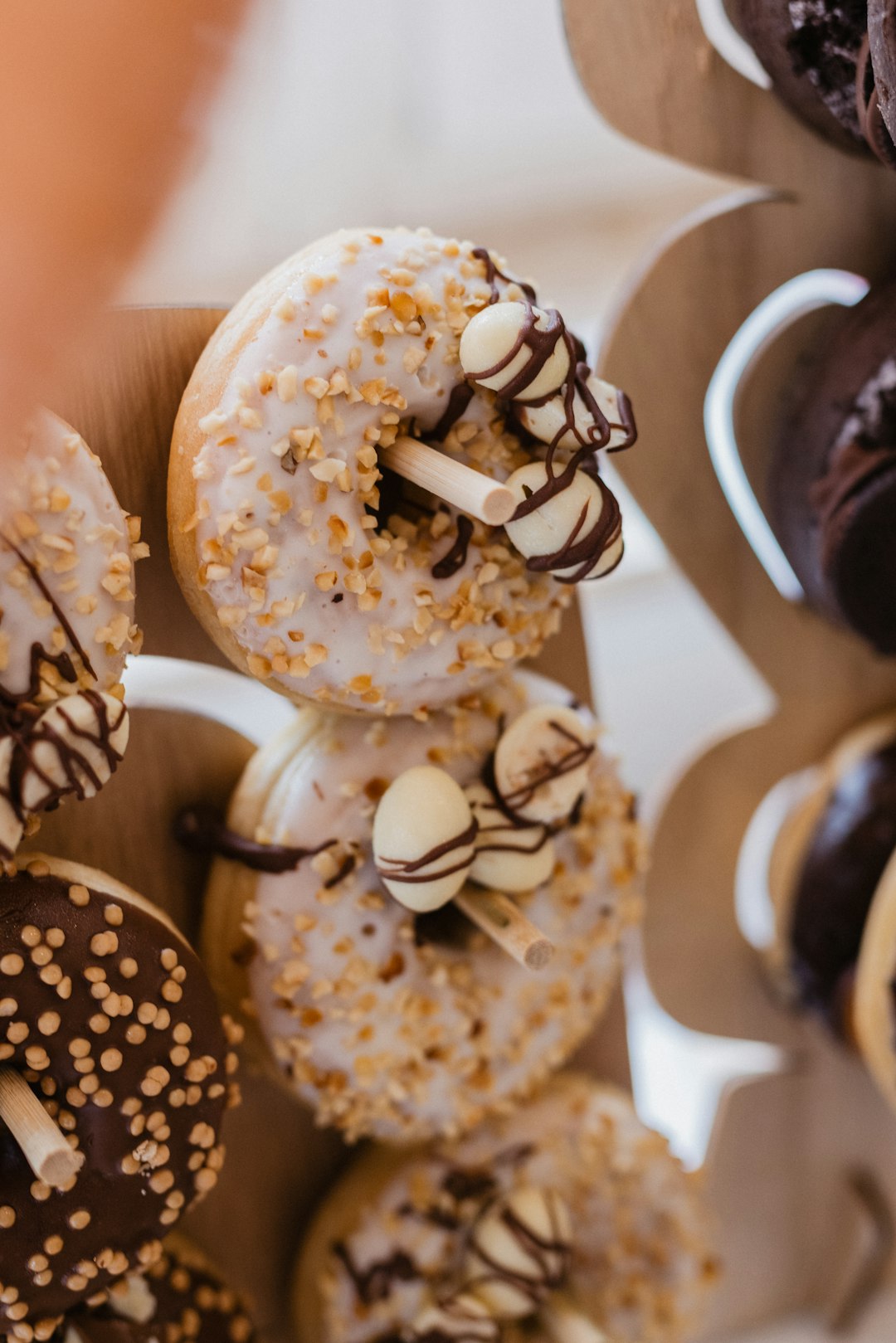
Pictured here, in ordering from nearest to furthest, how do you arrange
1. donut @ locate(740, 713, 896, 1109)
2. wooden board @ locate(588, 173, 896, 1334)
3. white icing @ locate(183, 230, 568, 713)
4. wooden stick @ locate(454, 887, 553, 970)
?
white icing @ locate(183, 230, 568, 713)
wooden stick @ locate(454, 887, 553, 970)
wooden board @ locate(588, 173, 896, 1334)
donut @ locate(740, 713, 896, 1109)

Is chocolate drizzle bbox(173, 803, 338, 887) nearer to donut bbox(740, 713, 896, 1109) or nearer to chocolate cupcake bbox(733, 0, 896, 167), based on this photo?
donut bbox(740, 713, 896, 1109)

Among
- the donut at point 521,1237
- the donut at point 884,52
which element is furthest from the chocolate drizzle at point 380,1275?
the donut at point 884,52

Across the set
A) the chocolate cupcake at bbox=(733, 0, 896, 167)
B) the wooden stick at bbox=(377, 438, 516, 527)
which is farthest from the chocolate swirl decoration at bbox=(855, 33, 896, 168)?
the wooden stick at bbox=(377, 438, 516, 527)

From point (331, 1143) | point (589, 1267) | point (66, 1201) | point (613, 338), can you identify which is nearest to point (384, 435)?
point (613, 338)

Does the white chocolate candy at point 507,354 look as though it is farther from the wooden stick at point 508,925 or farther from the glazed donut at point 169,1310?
the glazed donut at point 169,1310

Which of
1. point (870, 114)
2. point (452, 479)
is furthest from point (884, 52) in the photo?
point (452, 479)

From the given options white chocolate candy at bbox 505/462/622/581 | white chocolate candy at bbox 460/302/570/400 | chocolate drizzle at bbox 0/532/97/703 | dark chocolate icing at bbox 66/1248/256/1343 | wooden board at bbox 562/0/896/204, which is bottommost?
dark chocolate icing at bbox 66/1248/256/1343

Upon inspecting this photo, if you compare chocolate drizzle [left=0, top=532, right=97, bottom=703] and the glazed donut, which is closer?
chocolate drizzle [left=0, top=532, right=97, bottom=703]
